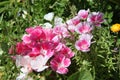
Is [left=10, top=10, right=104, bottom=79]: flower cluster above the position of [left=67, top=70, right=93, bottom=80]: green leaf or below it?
above

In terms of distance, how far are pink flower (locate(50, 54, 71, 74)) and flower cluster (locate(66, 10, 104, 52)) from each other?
0.38ft

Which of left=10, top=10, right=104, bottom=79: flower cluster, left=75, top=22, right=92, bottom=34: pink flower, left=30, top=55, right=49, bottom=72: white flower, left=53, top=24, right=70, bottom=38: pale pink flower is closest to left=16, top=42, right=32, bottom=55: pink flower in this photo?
left=10, top=10, right=104, bottom=79: flower cluster

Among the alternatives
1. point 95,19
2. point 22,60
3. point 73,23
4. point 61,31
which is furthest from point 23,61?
point 95,19

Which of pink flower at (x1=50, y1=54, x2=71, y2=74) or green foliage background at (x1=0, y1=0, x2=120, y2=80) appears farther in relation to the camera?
green foliage background at (x1=0, y1=0, x2=120, y2=80)

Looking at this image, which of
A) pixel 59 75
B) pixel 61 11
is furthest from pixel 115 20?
pixel 59 75

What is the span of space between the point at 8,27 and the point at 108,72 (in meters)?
0.81

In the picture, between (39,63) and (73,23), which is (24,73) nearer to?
(39,63)

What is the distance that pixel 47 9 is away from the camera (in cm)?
369

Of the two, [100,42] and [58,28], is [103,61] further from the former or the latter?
[58,28]

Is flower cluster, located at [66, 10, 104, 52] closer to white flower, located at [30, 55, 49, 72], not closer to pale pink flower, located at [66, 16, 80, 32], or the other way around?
pale pink flower, located at [66, 16, 80, 32]

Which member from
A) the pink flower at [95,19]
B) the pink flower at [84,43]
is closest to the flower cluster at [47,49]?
the pink flower at [84,43]

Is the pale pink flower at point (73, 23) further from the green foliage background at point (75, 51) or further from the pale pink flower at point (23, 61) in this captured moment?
the pale pink flower at point (23, 61)

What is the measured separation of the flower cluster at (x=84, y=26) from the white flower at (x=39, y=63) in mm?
229

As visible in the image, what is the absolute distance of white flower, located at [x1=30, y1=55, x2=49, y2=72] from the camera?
242cm
